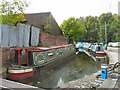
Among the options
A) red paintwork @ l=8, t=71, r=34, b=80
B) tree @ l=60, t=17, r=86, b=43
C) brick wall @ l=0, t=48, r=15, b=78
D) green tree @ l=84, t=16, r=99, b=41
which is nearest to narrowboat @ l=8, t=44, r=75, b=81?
red paintwork @ l=8, t=71, r=34, b=80

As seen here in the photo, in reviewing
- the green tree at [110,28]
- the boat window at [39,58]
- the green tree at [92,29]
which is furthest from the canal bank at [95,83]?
the green tree at [92,29]

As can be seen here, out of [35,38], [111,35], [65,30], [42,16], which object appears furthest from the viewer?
[111,35]

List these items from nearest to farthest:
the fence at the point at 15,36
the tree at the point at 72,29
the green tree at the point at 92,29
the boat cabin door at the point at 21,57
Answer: the fence at the point at 15,36, the boat cabin door at the point at 21,57, the tree at the point at 72,29, the green tree at the point at 92,29

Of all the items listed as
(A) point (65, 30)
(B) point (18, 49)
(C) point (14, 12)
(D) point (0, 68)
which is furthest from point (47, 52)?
(A) point (65, 30)

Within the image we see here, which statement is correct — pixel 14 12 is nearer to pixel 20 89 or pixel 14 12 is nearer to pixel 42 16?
pixel 20 89

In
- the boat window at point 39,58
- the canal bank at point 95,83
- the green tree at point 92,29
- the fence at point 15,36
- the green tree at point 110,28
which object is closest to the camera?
the canal bank at point 95,83

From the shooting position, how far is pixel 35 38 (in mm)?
10250

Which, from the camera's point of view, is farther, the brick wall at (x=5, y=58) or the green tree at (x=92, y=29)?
the green tree at (x=92, y=29)

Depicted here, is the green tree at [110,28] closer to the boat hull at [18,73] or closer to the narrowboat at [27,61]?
the narrowboat at [27,61]

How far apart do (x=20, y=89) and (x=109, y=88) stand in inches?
93.0

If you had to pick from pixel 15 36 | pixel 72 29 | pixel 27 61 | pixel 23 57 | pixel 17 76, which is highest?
pixel 72 29

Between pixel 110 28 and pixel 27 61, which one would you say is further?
pixel 110 28

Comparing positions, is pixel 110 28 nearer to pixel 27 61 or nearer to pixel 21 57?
pixel 27 61

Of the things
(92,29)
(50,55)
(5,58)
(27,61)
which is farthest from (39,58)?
(92,29)
